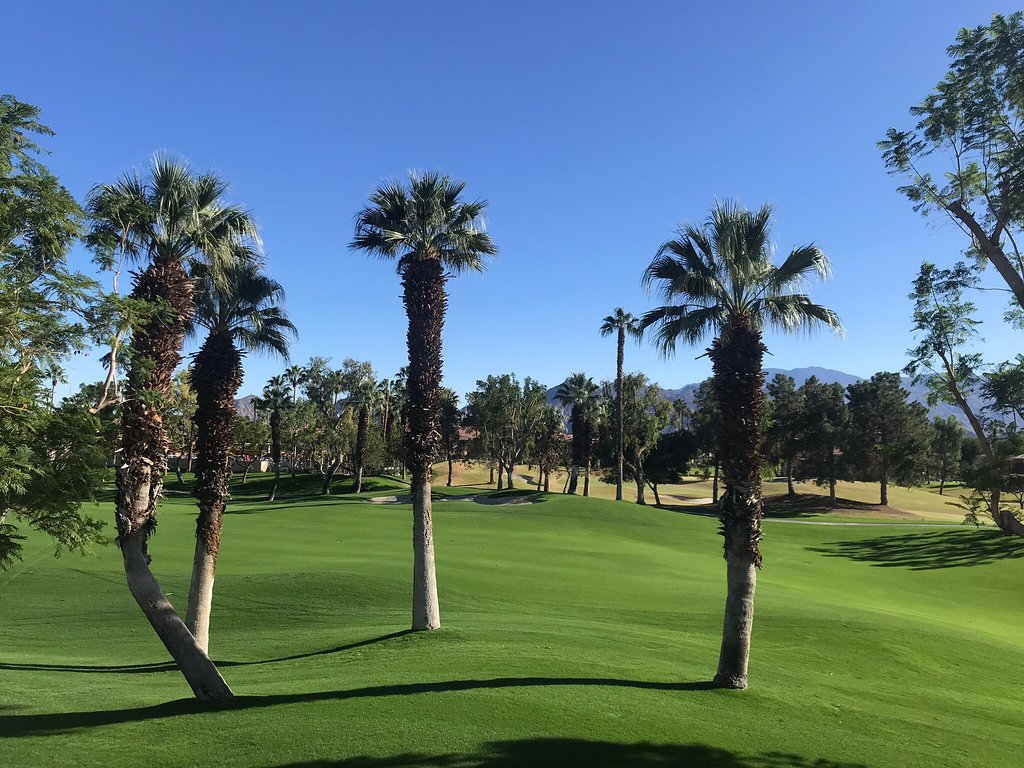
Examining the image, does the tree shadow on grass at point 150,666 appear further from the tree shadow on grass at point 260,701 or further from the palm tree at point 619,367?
the palm tree at point 619,367

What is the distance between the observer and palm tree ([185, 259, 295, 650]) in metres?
14.0

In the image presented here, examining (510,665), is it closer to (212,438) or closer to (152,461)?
(152,461)

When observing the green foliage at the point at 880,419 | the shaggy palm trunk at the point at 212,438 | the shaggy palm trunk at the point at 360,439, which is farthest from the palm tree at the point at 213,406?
the green foliage at the point at 880,419

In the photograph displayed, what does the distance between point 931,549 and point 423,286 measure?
38030mm

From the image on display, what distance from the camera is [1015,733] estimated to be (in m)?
10.6

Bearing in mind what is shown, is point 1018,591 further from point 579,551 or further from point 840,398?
point 840,398

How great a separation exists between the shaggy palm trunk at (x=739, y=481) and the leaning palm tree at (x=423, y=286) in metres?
7.05

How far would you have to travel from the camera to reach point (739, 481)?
444 inches

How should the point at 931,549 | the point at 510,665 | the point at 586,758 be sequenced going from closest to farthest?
1. the point at 586,758
2. the point at 510,665
3. the point at 931,549

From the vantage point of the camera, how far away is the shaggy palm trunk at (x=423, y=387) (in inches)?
602

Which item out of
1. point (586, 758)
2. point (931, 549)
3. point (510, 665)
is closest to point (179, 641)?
point (510, 665)

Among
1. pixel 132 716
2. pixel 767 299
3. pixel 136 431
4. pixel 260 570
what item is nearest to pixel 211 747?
pixel 132 716

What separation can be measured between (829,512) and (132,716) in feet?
223

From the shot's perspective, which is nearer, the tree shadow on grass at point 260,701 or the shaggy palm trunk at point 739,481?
the tree shadow on grass at point 260,701
